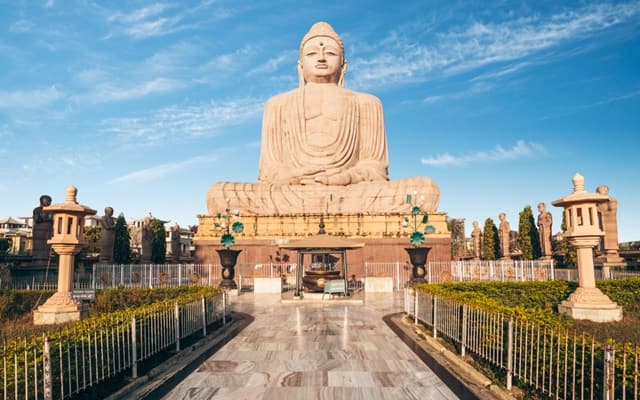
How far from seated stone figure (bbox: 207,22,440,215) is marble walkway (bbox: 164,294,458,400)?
14296 millimetres

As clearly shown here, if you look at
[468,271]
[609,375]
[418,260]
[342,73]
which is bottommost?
[468,271]

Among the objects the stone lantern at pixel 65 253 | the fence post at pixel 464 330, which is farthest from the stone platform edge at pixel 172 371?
the fence post at pixel 464 330

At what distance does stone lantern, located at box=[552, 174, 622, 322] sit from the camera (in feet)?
31.0

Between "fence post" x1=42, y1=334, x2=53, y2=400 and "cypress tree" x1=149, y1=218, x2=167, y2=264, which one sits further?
"cypress tree" x1=149, y1=218, x2=167, y2=264

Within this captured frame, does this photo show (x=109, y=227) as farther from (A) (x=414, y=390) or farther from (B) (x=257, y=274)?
(A) (x=414, y=390)

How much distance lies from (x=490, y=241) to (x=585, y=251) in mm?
25600

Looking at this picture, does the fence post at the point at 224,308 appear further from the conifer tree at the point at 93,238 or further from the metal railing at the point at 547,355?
the conifer tree at the point at 93,238

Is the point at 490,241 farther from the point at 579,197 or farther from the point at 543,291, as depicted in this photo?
the point at 579,197

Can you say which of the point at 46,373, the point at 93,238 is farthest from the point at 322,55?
the point at 93,238

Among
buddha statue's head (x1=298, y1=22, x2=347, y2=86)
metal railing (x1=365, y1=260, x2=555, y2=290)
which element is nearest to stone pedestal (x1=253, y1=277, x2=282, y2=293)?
metal railing (x1=365, y1=260, x2=555, y2=290)

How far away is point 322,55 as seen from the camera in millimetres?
28359

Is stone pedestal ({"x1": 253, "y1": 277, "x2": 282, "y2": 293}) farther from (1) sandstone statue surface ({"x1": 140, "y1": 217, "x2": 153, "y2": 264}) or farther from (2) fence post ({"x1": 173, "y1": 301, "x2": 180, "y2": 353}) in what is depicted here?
(1) sandstone statue surface ({"x1": 140, "y1": 217, "x2": 153, "y2": 264})

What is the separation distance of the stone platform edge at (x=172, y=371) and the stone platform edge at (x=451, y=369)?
329 cm

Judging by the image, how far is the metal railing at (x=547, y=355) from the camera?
3795 millimetres
